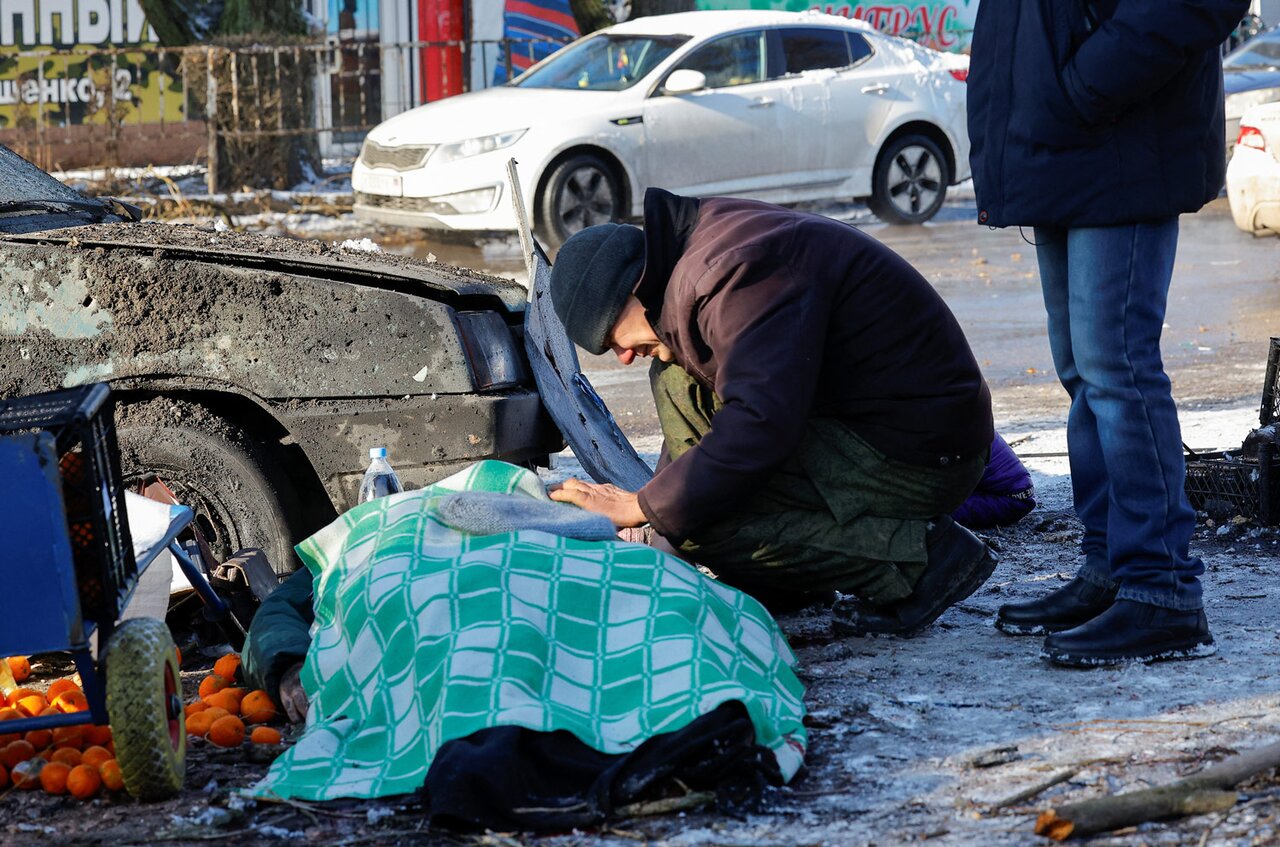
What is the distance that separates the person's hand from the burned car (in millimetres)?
651

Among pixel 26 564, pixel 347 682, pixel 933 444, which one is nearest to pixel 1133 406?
pixel 933 444

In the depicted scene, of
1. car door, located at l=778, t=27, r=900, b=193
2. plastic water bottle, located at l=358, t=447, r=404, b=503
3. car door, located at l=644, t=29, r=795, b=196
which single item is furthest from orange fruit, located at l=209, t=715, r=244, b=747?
car door, located at l=778, t=27, r=900, b=193

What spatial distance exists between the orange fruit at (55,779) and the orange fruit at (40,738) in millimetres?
239

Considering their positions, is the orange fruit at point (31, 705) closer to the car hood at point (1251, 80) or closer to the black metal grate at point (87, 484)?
the black metal grate at point (87, 484)

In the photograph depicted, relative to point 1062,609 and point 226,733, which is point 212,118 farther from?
point 1062,609

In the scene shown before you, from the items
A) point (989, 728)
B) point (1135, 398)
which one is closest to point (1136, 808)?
point (989, 728)

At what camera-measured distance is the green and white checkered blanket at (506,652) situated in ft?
9.61

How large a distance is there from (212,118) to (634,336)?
12.4 m

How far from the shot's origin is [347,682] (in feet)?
10.5

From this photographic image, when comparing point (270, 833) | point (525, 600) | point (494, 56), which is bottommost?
point (270, 833)

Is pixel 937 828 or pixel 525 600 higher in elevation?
pixel 525 600

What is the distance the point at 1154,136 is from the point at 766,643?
4.81 ft

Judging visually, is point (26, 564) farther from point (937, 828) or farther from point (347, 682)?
point (937, 828)

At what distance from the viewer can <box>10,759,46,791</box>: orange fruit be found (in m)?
3.04
